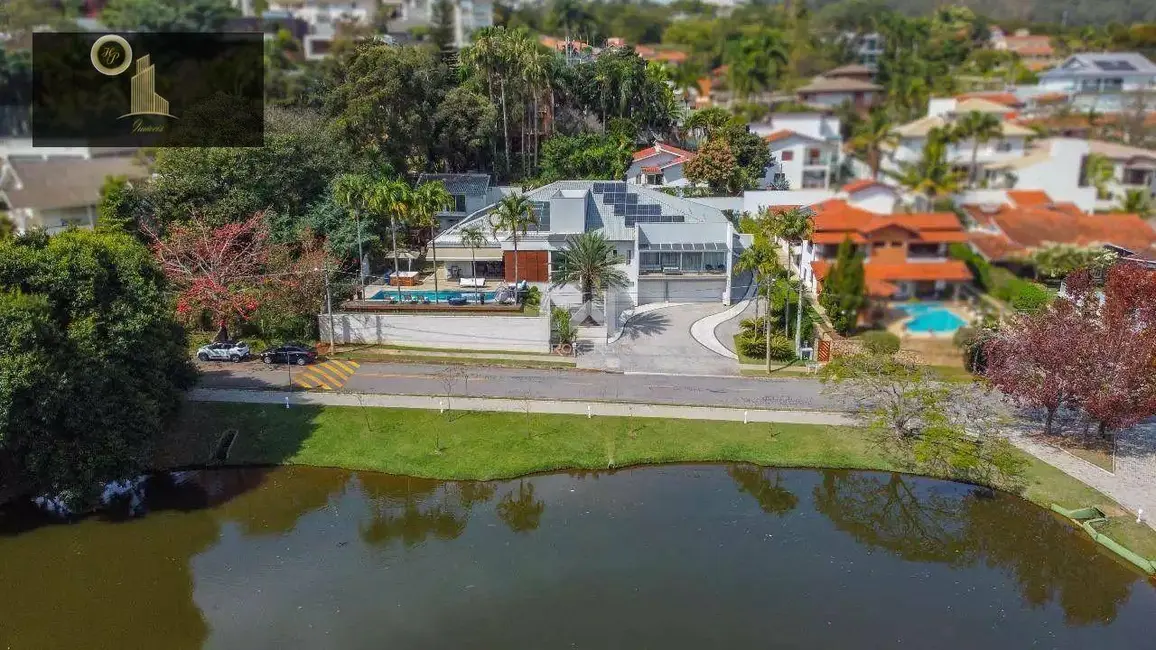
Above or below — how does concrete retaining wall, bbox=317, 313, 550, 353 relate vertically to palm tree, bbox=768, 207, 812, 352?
below

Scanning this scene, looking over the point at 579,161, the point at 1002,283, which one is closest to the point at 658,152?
the point at 579,161

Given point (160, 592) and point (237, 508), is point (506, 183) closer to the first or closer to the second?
point (237, 508)

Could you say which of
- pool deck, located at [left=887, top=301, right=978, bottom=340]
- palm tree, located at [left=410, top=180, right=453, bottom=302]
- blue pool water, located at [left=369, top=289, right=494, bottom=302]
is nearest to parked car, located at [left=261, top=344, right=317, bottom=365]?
blue pool water, located at [left=369, top=289, right=494, bottom=302]

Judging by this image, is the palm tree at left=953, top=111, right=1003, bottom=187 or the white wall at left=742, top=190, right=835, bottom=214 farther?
the white wall at left=742, top=190, right=835, bottom=214

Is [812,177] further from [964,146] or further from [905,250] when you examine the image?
[905,250]

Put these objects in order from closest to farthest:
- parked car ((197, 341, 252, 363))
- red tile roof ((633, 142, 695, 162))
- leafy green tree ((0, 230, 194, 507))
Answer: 1. leafy green tree ((0, 230, 194, 507))
2. parked car ((197, 341, 252, 363))
3. red tile roof ((633, 142, 695, 162))

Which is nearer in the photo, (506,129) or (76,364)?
(76,364)

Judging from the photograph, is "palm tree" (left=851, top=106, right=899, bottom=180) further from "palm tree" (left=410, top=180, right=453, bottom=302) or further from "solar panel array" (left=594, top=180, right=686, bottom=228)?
"palm tree" (left=410, top=180, right=453, bottom=302)
